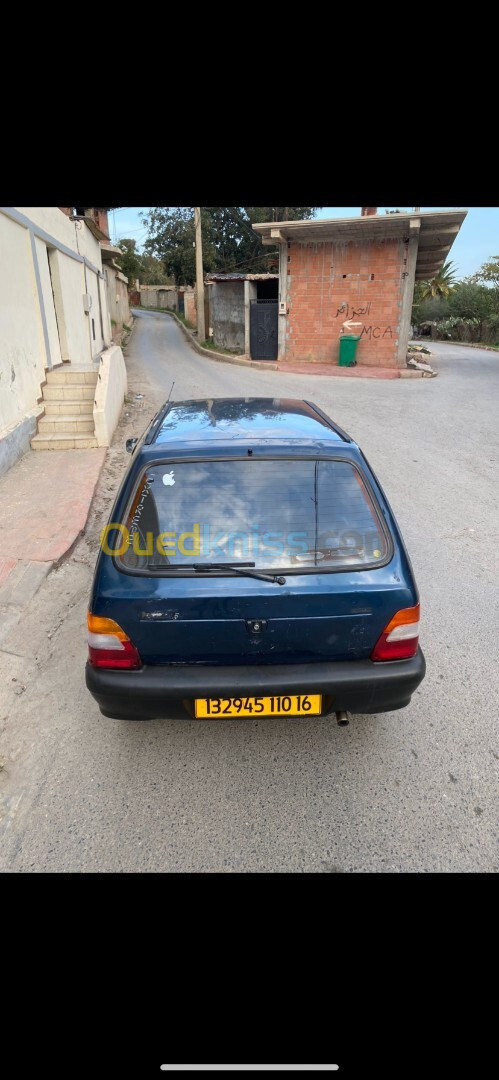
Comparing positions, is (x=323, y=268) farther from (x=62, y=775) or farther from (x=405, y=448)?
(x=62, y=775)

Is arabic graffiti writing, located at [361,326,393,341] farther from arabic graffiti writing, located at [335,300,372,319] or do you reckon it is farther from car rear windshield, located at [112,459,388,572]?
car rear windshield, located at [112,459,388,572]

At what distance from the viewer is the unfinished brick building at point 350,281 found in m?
17.1

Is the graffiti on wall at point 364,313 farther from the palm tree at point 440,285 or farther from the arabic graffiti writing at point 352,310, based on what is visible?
the palm tree at point 440,285

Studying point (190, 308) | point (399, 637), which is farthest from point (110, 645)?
point (190, 308)

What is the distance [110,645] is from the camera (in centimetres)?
239

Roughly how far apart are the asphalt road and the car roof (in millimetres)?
1390

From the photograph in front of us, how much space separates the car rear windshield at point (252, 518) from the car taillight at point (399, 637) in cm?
26

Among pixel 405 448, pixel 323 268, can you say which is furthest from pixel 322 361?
pixel 405 448

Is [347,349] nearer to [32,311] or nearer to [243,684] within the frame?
[32,311]

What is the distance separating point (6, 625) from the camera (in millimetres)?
3898

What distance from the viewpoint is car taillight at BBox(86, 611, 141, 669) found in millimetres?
2365

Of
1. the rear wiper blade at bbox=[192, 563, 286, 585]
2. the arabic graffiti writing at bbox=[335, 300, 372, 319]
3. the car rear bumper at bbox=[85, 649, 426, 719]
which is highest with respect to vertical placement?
the arabic graffiti writing at bbox=[335, 300, 372, 319]

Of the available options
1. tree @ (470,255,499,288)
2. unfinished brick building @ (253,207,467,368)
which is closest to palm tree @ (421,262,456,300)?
tree @ (470,255,499,288)
